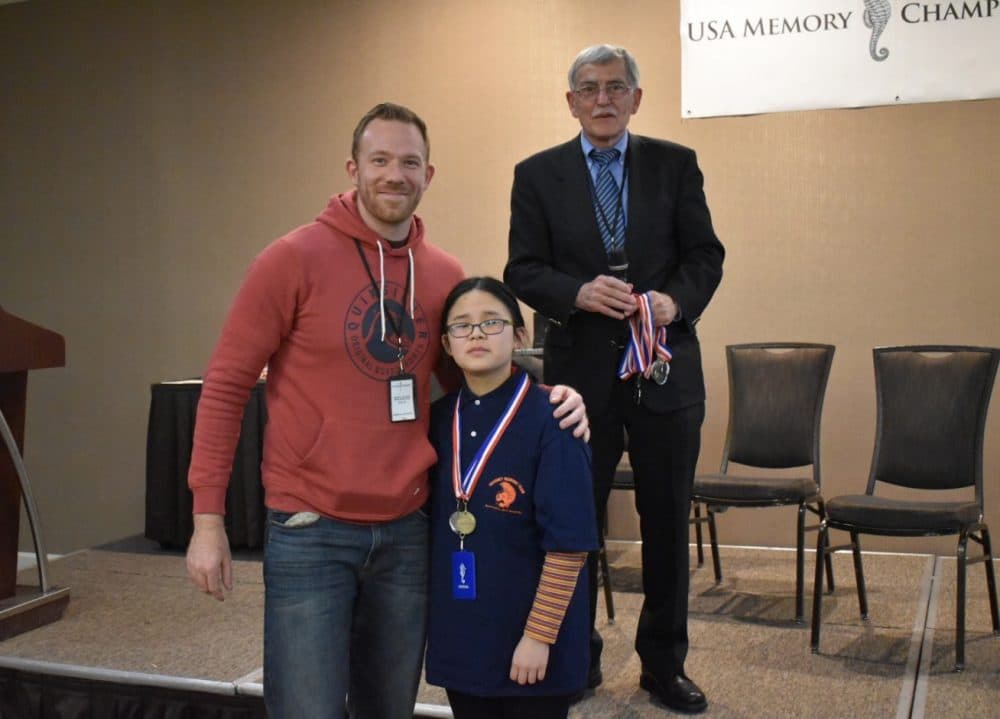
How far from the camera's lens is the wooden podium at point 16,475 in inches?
144

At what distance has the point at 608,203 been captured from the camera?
2713 millimetres

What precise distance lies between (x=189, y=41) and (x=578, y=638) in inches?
186

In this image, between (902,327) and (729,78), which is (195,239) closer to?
(729,78)

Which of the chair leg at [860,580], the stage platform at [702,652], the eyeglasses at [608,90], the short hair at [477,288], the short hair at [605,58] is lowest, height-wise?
the stage platform at [702,652]

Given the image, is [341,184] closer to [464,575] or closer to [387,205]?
[387,205]

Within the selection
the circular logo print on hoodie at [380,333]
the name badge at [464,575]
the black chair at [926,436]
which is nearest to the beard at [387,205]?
the circular logo print on hoodie at [380,333]

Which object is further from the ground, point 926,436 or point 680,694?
point 926,436

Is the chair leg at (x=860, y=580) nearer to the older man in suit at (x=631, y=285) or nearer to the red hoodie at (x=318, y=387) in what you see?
the older man in suit at (x=631, y=285)

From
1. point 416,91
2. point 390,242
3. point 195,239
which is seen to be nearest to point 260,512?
point 195,239

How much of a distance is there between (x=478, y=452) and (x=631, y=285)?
37.2 inches

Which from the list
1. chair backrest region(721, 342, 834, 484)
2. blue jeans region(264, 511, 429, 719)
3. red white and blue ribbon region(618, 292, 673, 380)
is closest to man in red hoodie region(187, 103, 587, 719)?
blue jeans region(264, 511, 429, 719)

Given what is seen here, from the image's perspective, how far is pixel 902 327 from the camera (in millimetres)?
4664

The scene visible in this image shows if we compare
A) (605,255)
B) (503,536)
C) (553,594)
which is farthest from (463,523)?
(605,255)

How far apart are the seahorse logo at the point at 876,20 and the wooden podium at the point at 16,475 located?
353 cm
